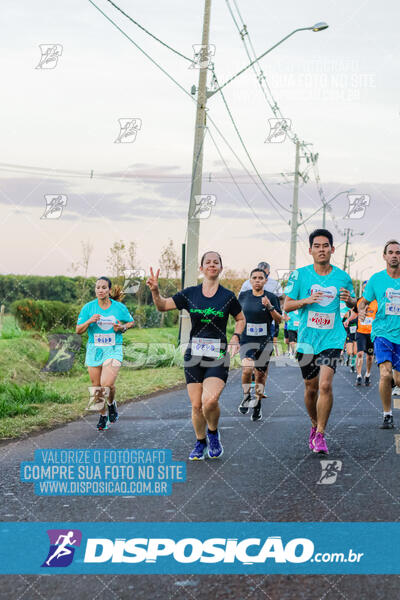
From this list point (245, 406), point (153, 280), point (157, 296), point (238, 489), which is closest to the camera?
point (238, 489)

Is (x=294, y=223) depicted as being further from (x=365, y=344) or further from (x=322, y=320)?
(x=322, y=320)

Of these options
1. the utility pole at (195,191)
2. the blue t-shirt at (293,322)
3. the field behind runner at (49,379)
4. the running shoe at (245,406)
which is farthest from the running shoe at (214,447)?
the utility pole at (195,191)

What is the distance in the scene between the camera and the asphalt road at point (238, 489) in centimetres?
387

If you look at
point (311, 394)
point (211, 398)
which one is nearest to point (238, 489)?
point (211, 398)

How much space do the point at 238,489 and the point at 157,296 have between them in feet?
6.62

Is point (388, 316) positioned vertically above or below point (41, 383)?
above

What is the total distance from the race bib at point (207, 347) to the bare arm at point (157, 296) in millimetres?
432

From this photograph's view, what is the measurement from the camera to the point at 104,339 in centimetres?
944

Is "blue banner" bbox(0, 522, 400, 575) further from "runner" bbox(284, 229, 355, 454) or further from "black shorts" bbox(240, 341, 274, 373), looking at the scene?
"black shorts" bbox(240, 341, 274, 373)

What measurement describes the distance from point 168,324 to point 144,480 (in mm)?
26460

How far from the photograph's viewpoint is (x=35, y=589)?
3.87m

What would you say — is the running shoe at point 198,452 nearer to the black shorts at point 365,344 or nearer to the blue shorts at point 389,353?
the blue shorts at point 389,353

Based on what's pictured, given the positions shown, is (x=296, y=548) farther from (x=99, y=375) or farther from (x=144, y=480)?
(x=99, y=375)

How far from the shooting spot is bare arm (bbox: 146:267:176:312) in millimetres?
6844
